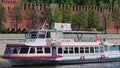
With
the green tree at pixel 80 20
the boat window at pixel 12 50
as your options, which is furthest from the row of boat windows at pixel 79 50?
the green tree at pixel 80 20

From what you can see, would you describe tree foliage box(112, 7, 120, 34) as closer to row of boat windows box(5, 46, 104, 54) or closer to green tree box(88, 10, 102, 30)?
green tree box(88, 10, 102, 30)

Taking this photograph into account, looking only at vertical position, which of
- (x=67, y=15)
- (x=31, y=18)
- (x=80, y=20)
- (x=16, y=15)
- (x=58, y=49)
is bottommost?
(x=58, y=49)

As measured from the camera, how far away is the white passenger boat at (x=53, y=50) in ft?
188

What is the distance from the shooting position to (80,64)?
61.4m

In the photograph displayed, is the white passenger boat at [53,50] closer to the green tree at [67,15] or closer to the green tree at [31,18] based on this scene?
the green tree at [31,18]

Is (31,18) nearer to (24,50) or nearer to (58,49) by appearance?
(58,49)

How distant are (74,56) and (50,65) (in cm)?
330

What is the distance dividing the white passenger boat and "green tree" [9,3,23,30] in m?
39.1

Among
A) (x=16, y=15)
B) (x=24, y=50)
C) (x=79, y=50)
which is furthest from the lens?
(x=16, y=15)

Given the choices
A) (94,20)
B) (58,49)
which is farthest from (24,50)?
(94,20)

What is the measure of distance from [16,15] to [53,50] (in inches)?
1686

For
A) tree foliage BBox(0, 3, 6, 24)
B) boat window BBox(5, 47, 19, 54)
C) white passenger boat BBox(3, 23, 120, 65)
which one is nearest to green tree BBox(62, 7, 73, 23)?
tree foliage BBox(0, 3, 6, 24)

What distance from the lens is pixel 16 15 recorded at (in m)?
101

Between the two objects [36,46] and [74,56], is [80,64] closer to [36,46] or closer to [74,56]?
[74,56]
